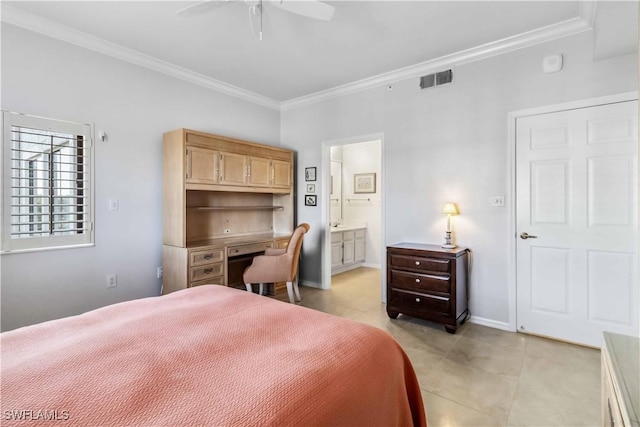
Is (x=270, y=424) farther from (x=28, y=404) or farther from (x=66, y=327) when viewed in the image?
(x=66, y=327)

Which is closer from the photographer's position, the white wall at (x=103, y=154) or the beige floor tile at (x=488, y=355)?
the beige floor tile at (x=488, y=355)

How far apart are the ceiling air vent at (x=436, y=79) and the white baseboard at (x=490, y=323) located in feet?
8.39

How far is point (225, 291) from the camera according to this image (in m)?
2.05

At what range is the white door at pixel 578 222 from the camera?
8.22 ft

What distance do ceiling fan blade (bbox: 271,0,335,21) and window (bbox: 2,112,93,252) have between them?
225 centimetres

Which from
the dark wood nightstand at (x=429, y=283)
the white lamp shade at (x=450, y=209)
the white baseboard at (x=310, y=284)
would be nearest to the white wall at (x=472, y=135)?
the white lamp shade at (x=450, y=209)

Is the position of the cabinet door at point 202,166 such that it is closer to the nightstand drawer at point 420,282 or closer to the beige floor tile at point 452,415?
the nightstand drawer at point 420,282

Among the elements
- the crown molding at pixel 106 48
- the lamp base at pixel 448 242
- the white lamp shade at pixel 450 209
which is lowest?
the lamp base at pixel 448 242

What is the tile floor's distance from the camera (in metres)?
1.83

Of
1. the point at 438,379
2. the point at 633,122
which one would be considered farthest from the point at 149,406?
the point at 633,122

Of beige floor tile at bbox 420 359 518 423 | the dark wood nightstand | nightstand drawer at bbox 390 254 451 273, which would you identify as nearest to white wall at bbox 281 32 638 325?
the dark wood nightstand

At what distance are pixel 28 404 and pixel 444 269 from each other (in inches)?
115

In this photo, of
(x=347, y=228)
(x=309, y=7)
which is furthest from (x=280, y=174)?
(x=309, y=7)

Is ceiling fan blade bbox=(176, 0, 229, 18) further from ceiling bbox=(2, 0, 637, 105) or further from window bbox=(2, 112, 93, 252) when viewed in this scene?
window bbox=(2, 112, 93, 252)
